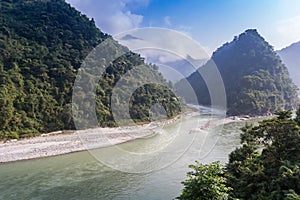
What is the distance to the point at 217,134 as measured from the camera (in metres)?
27.0

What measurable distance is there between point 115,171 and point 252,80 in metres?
41.2

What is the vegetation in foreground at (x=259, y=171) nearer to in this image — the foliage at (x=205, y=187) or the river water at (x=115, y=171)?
the foliage at (x=205, y=187)

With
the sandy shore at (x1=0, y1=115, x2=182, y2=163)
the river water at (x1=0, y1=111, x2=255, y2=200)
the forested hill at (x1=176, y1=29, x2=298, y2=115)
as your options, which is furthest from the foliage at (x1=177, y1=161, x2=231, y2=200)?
the forested hill at (x1=176, y1=29, x2=298, y2=115)

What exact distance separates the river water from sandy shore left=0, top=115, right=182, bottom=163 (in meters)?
1.01

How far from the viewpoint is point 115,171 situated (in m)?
15.8

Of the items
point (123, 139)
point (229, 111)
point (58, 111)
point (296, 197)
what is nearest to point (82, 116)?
point (58, 111)

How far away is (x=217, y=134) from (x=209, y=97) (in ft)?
128

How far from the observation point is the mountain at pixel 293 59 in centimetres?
9905

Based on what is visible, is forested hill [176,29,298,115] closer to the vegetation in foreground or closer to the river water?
the river water

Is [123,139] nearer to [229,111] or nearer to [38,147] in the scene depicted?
[38,147]

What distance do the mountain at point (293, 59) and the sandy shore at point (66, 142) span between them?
284 feet

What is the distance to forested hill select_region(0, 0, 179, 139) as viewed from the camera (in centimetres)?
2441

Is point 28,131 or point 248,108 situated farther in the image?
point 248,108

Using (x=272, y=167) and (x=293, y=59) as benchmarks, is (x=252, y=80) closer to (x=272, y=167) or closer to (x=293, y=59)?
(x=272, y=167)
